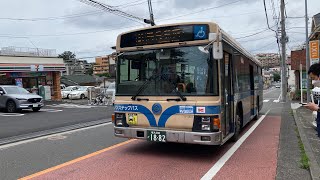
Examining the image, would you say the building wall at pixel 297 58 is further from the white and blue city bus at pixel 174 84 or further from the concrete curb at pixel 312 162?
the white and blue city bus at pixel 174 84

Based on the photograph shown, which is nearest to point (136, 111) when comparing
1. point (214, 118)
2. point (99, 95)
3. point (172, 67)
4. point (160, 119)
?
point (160, 119)

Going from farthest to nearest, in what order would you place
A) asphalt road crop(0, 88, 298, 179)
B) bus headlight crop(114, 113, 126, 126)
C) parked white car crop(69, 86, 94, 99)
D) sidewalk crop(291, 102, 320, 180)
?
parked white car crop(69, 86, 94, 99) < bus headlight crop(114, 113, 126, 126) < asphalt road crop(0, 88, 298, 179) < sidewalk crop(291, 102, 320, 180)

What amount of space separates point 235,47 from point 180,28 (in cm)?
243

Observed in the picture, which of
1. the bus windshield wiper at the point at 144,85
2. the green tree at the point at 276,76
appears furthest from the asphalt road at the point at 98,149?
the green tree at the point at 276,76

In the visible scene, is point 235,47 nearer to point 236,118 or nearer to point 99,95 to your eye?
point 236,118

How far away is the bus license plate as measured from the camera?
713 cm

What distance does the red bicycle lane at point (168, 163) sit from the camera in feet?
19.9

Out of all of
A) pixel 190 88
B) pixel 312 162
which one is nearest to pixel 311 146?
A: pixel 312 162

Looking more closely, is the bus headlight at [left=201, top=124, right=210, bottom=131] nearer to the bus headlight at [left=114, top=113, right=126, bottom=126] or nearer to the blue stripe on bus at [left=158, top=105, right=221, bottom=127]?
the blue stripe on bus at [left=158, top=105, right=221, bottom=127]

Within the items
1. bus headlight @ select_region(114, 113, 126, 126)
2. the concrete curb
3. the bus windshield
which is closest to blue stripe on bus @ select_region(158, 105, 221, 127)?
the bus windshield

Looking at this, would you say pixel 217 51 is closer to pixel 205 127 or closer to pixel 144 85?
pixel 205 127

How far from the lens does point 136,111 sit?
24.6 ft

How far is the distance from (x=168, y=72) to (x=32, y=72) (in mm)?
25336

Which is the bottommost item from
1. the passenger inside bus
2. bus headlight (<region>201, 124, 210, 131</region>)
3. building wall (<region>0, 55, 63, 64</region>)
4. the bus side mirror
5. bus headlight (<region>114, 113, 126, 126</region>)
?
bus headlight (<region>201, 124, 210, 131</region>)
